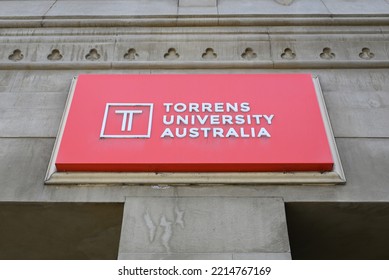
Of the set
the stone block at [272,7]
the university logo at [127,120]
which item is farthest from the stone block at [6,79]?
the stone block at [272,7]

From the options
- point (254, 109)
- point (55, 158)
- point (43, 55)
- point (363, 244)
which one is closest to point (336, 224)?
point (363, 244)

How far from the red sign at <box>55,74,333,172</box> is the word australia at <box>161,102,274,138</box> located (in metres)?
0.01

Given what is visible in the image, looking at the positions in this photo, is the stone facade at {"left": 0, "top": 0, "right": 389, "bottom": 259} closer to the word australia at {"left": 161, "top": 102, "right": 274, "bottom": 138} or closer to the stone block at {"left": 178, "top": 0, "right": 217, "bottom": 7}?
the stone block at {"left": 178, "top": 0, "right": 217, "bottom": 7}

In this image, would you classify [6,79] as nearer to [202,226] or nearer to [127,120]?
→ [127,120]

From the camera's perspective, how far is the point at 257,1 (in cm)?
624

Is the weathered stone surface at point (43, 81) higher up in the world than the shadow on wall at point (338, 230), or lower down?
higher up

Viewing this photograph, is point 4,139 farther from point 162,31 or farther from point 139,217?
point 162,31

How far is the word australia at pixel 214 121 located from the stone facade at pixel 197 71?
593 millimetres

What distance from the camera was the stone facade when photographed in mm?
4027

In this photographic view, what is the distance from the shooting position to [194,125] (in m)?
4.67

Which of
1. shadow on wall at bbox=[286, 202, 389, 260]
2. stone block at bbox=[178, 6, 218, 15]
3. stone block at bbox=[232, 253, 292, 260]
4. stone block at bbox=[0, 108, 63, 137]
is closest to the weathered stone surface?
stone block at bbox=[0, 108, 63, 137]

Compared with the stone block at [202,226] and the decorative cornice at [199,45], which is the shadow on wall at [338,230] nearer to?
the stone block at [202,226]

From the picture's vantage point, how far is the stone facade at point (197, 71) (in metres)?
4.03

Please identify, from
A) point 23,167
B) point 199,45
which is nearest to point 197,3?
point 199,45
